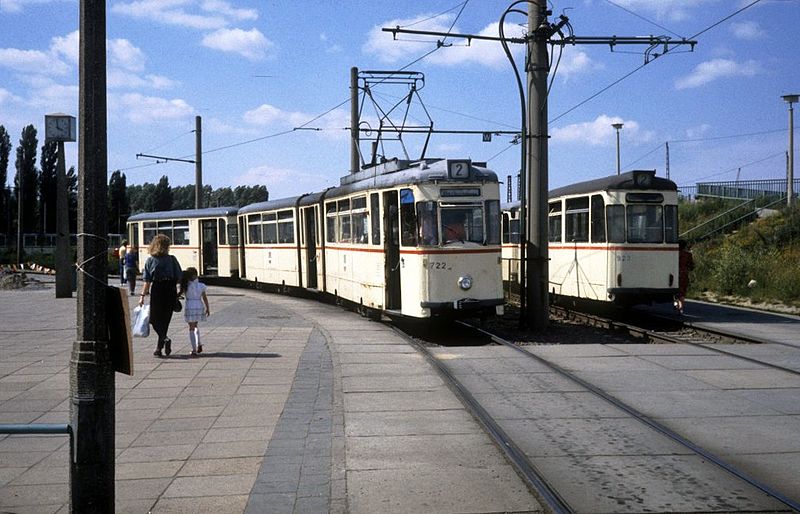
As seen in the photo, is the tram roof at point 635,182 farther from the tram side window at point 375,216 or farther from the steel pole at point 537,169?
the tram side window at point 375,216

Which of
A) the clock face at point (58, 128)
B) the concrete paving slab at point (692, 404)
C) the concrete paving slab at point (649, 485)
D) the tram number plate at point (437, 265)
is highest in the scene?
the clock face at point (58, 128)

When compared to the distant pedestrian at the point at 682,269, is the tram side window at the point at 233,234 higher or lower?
Answer: higher

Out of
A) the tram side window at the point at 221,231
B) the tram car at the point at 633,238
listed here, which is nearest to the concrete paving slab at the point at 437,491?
the tram car at the point at 633,238

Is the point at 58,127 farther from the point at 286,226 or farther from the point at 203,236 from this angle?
the point at 203,236

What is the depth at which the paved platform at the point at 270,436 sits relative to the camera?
19.5 ft

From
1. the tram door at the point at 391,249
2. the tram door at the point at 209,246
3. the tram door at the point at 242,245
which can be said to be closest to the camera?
the tram door at the point at 391,249

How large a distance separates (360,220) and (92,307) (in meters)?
13.7

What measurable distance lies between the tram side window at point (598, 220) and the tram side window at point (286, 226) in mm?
9982

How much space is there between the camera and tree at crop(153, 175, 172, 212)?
101 m

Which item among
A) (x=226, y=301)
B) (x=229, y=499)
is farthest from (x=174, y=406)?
(x=226, y=301)

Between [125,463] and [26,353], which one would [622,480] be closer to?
[125,463]

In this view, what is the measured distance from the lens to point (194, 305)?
12656mm

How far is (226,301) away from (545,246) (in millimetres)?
10809

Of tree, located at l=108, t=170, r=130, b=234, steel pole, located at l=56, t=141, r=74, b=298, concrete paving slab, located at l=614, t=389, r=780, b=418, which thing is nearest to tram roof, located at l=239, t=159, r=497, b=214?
concrete paving slab, located at l=614, t=389, r=780, b=418
